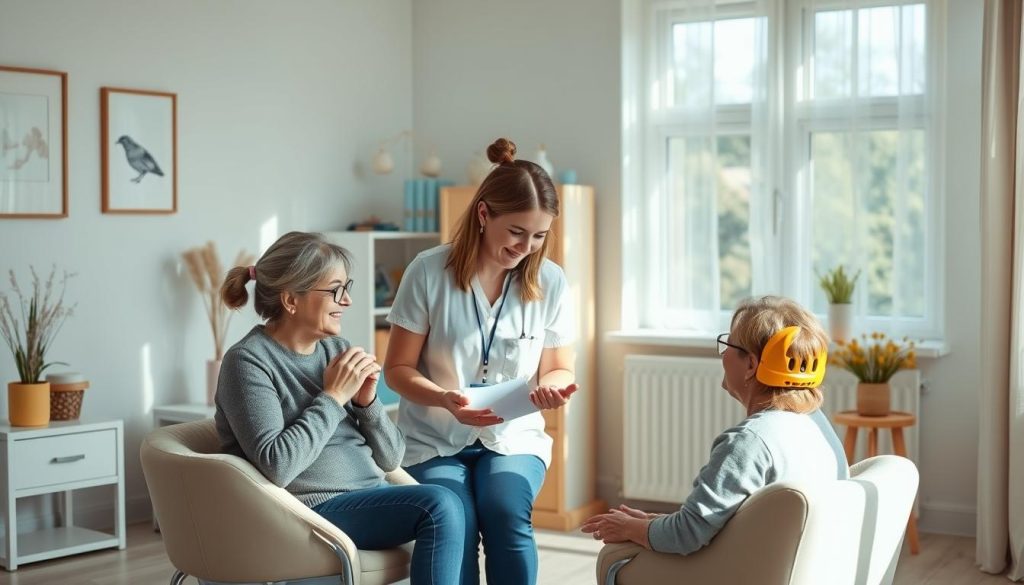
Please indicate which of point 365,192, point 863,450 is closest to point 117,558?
point 365,192

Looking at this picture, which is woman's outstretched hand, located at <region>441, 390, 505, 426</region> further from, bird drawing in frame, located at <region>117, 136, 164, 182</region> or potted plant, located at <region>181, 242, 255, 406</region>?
bird drawing in frame, located at <region>117, 136, 164, 182</region>

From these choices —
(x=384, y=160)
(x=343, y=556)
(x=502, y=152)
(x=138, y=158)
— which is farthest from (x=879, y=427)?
(x=138, y=158)

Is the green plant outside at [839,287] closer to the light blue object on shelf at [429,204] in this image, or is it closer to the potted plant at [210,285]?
the light blue object on shelf at [429,204]

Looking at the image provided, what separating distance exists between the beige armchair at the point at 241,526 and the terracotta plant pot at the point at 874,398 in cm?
246

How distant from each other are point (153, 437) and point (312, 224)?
2854 mm

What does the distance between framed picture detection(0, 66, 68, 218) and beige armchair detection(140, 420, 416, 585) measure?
2.23 m

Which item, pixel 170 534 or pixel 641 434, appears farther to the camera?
pixel 641 434

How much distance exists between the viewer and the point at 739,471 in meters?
2.25

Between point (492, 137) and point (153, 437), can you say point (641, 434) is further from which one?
point (153, 437)

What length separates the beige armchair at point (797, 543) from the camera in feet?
7.04

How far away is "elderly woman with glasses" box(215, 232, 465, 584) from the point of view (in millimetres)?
2564

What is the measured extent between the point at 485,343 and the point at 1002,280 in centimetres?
216

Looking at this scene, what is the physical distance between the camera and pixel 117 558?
4.37 metres

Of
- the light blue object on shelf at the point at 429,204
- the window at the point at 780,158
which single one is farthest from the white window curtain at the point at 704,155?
the light blue object on shelf at the point at 429,204
